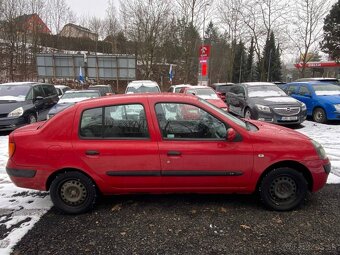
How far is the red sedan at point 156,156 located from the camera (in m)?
3.69

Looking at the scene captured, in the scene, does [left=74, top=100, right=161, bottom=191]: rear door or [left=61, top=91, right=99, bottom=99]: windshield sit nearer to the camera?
[left=74, top=100, right=161, bottom=191]: rear door

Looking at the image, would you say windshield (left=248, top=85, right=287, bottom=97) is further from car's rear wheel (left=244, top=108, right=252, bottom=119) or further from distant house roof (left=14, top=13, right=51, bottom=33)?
distant house roof (left=14, top=13, right=51, bottom=33)

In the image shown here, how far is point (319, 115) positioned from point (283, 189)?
8.14m

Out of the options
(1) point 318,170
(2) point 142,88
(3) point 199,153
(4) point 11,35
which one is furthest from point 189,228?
(4) point 11,35

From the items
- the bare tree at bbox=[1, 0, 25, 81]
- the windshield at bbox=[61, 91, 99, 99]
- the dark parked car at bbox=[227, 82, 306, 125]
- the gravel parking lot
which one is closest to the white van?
the windshield at bbox=[61, 91, 99, 99]

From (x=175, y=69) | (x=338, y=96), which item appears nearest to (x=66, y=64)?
(x=175, y=69)

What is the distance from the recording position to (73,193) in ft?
12.7

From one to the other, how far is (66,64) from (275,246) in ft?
93.1

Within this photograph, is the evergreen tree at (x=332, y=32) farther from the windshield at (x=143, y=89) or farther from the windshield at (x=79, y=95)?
the windshield at (x=79, y=95)

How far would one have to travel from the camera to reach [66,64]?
91.9 ft

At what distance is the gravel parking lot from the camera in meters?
3.10

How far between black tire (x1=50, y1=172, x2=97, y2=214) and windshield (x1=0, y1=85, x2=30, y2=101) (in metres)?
7.54

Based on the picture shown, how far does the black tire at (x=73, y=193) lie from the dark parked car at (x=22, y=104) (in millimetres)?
6532

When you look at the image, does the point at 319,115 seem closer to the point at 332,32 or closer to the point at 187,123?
the point at 187,123
